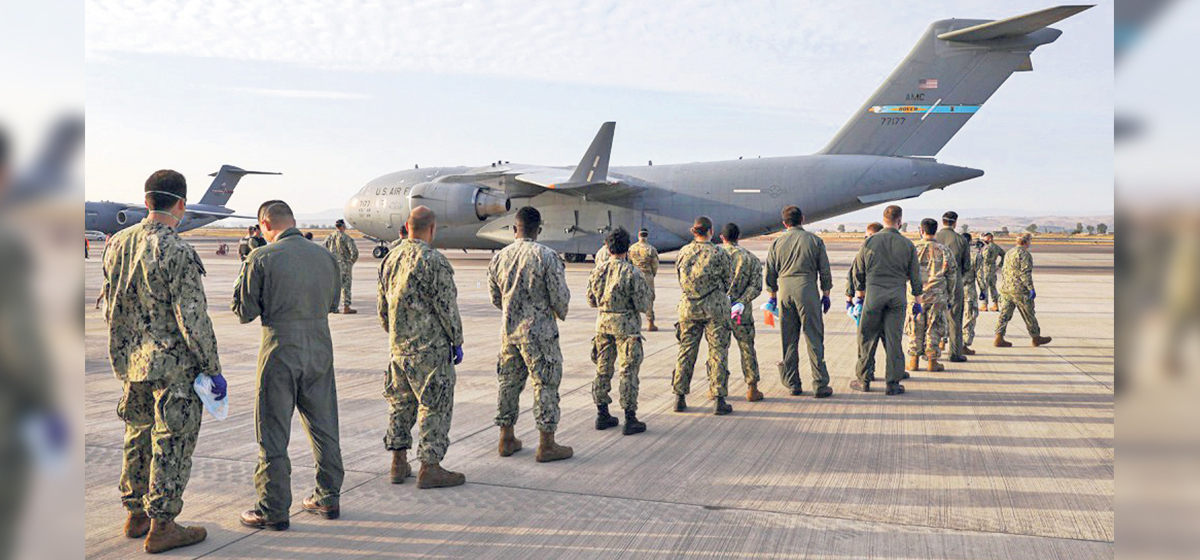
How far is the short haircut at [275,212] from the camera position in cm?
480

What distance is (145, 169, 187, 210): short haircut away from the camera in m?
4.19

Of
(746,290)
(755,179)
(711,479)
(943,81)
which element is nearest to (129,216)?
(755,179)

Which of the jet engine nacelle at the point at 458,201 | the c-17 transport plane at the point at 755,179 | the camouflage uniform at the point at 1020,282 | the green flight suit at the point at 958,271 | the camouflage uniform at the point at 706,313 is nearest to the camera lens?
the camouflage uniform at the point at 706,313

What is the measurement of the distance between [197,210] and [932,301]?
38358 mm

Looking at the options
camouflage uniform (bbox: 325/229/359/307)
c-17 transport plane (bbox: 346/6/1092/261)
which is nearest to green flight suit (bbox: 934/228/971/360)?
camouflage uniform (bbox: 325/229/359/307)

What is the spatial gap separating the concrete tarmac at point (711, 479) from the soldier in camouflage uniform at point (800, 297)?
1.04 ft

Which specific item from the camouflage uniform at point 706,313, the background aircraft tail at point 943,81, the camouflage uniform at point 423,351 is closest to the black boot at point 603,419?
the camouflage uniform at point 706,313

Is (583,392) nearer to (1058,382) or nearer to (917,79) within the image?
(1058,382)

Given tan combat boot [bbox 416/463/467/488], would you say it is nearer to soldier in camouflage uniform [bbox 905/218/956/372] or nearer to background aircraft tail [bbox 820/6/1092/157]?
soldier in camouflage uniform [bbox 905/218/956/372]

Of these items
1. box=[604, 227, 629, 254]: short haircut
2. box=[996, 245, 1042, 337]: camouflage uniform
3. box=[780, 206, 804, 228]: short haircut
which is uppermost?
box=[780, 206, 804, 228]: short haircut

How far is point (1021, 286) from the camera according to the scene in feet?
35.9

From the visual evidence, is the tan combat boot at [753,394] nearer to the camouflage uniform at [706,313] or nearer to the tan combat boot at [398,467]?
the camouflage uniform at [706,313]

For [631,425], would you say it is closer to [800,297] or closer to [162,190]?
[800,297]

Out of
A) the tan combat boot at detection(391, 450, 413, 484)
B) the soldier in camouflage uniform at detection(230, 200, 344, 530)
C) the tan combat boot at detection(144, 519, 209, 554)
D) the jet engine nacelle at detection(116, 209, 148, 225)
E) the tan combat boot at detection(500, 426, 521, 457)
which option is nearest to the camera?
the tan combat boot at detection(144, 519, 209, 554)
